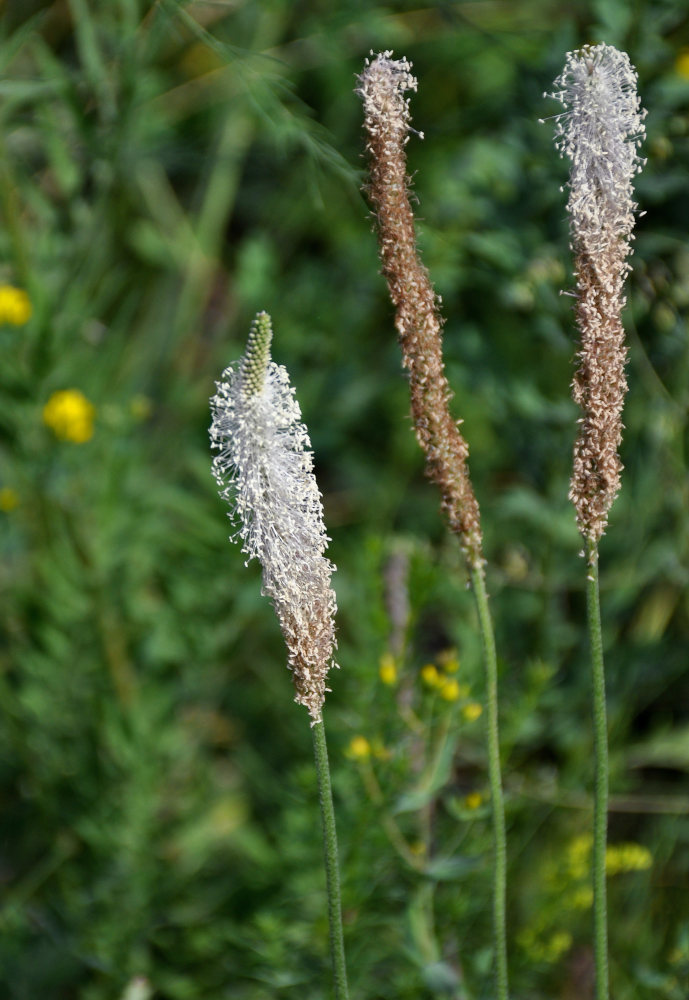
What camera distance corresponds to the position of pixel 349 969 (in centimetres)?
170

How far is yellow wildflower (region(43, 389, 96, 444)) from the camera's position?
2.00 metres

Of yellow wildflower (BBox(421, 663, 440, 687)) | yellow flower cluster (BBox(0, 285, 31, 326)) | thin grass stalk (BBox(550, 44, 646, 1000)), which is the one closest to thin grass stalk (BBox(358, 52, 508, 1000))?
thin grass stalk (BBox(550, 44, 646, 1000))

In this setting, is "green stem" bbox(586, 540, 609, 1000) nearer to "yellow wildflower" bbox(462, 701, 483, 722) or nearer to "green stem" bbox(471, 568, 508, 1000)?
"green stem" bbox(471, 568, 508, 1000)

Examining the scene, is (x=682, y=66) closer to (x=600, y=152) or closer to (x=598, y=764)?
(x=600, y=152)

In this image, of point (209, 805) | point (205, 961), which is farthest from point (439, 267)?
point (205, 961)

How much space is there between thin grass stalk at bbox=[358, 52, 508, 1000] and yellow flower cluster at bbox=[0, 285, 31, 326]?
44.1 inches

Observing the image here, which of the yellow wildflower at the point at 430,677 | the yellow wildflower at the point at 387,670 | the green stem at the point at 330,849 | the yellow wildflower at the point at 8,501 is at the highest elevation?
the yellow wildflower at the point at 8,501

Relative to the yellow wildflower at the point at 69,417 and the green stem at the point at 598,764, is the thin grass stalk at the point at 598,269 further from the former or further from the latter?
the yellow wildflower at the point at 69,417

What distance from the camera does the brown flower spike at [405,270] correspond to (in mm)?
913

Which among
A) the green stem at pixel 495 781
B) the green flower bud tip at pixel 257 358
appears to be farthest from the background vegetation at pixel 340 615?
the green flower bud tip at pixel 257 358

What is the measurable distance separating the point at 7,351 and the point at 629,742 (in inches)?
59.8

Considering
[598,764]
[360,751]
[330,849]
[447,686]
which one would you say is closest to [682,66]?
[447,686]

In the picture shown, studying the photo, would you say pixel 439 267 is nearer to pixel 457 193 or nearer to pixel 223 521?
pixel 457 193

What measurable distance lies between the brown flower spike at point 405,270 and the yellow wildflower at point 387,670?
70 centimetres
